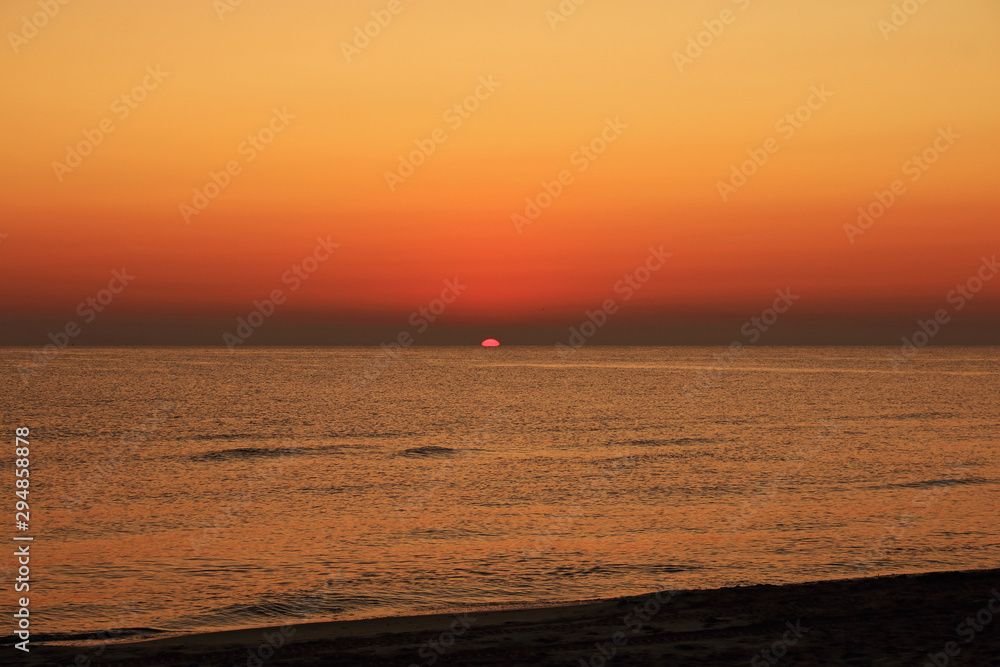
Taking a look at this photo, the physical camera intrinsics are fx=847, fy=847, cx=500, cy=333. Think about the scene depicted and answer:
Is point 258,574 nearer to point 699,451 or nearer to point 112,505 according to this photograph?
point 112,505

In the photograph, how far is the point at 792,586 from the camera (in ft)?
58.3

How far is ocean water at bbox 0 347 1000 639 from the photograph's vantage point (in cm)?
1981

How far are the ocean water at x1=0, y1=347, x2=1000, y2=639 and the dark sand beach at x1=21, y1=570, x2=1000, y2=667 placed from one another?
200 cm

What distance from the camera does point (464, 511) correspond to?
30.0 metres

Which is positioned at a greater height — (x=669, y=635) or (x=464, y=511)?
(x=464, y=511)

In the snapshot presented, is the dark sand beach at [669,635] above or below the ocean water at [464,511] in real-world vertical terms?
below

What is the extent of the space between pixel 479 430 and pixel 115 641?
50132mm

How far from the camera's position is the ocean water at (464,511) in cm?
1981

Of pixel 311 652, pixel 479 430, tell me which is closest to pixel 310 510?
pixel 311 652

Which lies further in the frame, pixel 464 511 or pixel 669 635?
pixel 464 511

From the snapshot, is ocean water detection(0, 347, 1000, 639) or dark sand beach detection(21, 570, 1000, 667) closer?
dark sand beach detection(21, 570, 1000, 667)

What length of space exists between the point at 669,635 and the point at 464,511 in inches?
634

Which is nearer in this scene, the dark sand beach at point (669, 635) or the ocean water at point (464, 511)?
the dark sand beach at point (669, 635)

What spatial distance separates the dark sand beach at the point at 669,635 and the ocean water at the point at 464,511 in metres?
2.00
